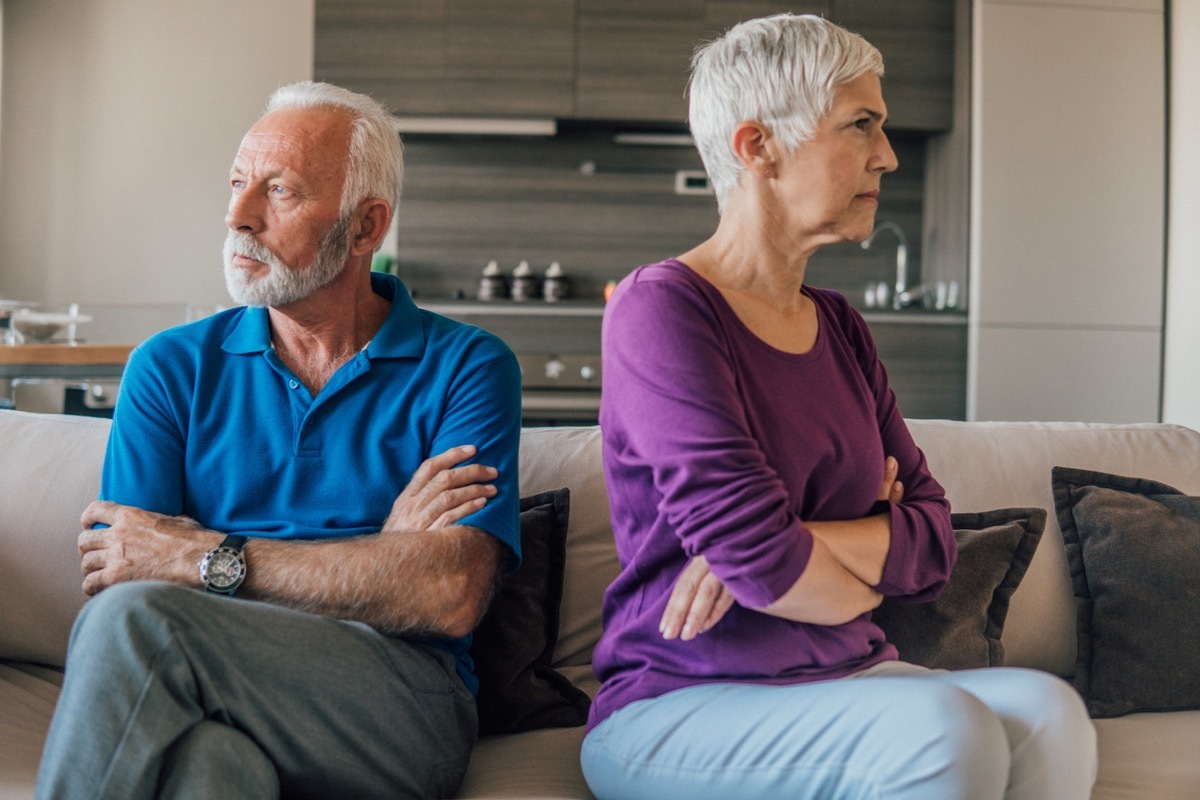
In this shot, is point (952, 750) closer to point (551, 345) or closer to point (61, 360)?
point (61, 360)

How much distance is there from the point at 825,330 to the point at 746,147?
26cm

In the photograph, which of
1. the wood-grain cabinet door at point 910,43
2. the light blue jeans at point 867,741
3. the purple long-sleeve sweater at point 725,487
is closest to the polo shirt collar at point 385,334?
the purple long-sleeve sweater at point 725,487

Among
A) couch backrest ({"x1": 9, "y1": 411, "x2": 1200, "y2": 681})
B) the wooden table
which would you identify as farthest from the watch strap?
the wooden table

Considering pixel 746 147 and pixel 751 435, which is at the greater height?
pixel 746 147

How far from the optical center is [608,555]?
1.85 m

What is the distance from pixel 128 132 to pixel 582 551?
4072 millimetres

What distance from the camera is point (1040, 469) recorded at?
198 cm

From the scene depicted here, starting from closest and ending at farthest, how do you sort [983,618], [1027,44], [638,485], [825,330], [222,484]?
[638,485]
[825,330]
[222,484]
[983,618]
[1027,44]

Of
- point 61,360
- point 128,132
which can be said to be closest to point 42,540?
point 61,360

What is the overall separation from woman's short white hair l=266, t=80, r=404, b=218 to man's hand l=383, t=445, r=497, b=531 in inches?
17.9

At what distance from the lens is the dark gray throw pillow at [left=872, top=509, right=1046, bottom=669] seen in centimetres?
173

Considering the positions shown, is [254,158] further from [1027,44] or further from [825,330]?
[1027,44]

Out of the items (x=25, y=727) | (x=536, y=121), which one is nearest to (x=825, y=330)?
(x=25, y=727)

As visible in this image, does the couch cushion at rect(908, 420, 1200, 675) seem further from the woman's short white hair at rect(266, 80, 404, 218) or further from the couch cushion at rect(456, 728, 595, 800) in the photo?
the woman's short white hair at rect(266, 80, 404, 218)
